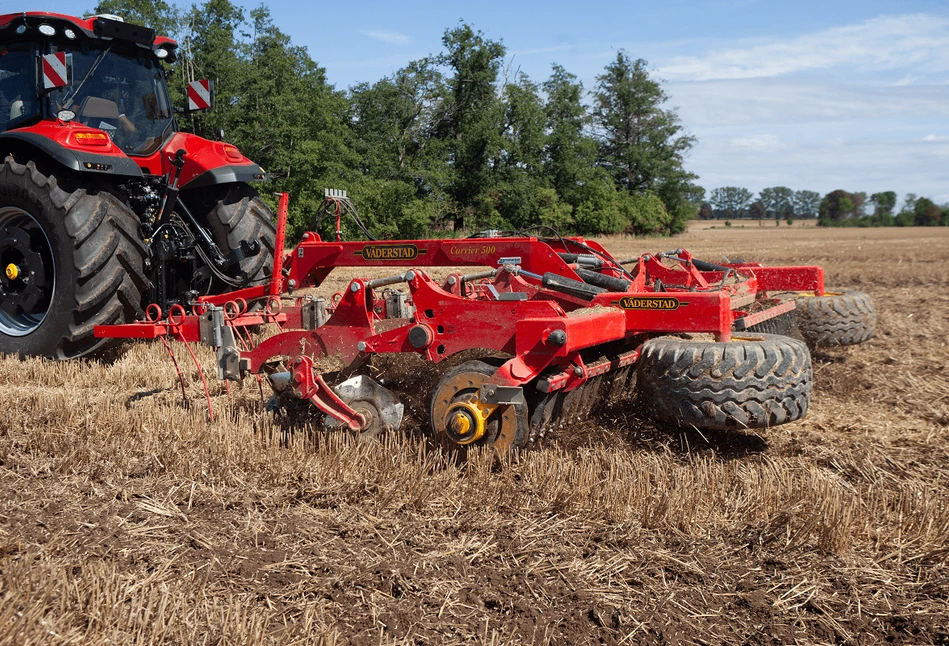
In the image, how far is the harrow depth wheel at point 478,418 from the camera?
362 centimetres

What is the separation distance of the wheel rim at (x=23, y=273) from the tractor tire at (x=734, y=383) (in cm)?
412

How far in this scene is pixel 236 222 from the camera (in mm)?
6316

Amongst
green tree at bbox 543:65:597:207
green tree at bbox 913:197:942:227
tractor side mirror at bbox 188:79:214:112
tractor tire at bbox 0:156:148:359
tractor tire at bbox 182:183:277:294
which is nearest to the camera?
tractor tire at bbox 0:156:148:359

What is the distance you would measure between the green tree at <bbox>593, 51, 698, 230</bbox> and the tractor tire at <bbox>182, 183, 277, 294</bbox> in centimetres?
3856

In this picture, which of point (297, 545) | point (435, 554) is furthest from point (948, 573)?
point (297, 545)

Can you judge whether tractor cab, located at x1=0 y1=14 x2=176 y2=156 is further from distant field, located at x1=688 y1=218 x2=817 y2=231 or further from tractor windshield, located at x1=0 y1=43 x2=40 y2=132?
A: distant field, located at x1=688 y1=218 x2=817 y2=231

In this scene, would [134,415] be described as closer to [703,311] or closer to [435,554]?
[435,554]

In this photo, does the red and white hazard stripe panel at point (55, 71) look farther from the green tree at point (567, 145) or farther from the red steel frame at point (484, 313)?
the green tree at point (567, 145)

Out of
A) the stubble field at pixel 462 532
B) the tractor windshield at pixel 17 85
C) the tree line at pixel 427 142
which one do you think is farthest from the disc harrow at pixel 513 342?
the tree line at pixel 427 142

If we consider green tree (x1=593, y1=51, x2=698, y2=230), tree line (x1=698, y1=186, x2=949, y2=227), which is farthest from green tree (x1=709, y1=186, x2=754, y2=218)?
green tree (x1=593, y1=51, x2=698, y2=230)

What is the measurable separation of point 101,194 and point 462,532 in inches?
150

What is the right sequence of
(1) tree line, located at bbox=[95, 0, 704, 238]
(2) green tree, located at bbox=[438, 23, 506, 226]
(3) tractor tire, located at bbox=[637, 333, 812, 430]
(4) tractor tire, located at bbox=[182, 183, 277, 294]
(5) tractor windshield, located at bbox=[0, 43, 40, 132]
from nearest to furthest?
(3) tractor tire, located at bbox=[637, 333, 812, 430]
(5) tractor windshield, located at bbox=[0, 43, 40, 132]
(4) tractor tire, located at bbox=[182, 183, 277, 294]
(1) tree line, located at bbox=[95, 0, 704, 238]
(2) green tree, located at bbox=[438, 23, 506, 226]

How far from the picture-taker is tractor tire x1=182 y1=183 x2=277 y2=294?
20.8 feet

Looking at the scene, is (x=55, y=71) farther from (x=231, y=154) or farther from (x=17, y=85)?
(x=231, y=154)
